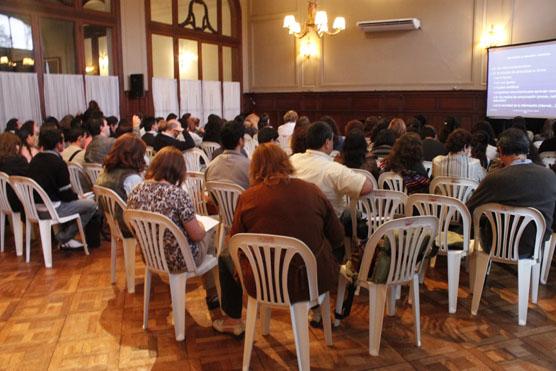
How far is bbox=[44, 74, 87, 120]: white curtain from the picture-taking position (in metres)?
8.31

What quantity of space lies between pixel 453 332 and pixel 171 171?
1975 mm

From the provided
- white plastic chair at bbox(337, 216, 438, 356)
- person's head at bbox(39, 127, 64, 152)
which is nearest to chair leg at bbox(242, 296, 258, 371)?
white plastic chair at bbox(337, 216, 438, 356)

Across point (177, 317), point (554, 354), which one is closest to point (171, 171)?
point (177, 317)

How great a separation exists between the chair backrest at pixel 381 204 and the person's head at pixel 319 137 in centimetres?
45

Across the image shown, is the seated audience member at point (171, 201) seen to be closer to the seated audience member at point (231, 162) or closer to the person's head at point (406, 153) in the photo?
the seated audience member at point (231, 162)

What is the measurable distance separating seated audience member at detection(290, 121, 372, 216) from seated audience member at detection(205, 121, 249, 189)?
74cm

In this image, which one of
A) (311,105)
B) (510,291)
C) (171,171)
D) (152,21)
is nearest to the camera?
(171,171)

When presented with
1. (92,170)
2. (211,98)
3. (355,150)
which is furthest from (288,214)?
(211,98)

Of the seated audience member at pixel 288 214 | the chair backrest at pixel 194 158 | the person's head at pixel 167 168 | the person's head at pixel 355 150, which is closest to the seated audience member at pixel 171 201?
the person's head at pixel 167 168

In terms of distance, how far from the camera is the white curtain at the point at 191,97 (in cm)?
1089

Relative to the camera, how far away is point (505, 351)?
9.16 feet

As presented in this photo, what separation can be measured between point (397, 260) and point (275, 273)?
0.74 m

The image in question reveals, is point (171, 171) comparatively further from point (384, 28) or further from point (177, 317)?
point (384, 28)

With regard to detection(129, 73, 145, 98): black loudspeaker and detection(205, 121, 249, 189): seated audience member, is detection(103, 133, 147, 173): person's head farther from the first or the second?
detection(129, 73, 145, 98): black loudspeaker
